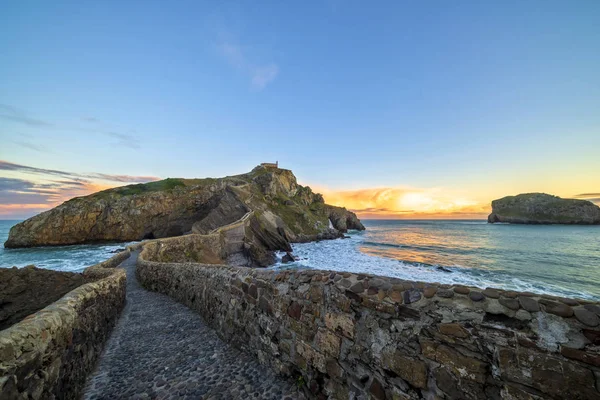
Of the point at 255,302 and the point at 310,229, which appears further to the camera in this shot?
the point at 310,229

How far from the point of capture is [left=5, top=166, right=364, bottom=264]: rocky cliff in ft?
169

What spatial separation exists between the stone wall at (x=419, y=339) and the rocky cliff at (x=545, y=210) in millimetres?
180159

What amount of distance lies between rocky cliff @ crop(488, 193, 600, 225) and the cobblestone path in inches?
7100

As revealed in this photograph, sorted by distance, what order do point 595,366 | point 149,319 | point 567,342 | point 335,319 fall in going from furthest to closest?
point 149,319, point 335,319, point 567,342, point 595,366

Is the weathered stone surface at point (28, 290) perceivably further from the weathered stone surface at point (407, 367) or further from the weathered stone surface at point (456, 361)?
the weathered stone surface at point (456, 361)

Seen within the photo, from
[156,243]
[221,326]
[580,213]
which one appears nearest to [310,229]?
[156,243]

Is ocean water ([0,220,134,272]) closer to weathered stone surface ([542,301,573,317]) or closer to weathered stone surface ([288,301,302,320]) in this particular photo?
weathered stone surface ([288,301,302,320])

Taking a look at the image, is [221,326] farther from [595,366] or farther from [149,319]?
[595,366]

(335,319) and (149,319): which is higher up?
(335,319)

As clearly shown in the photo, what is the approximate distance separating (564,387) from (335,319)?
2.67 meters

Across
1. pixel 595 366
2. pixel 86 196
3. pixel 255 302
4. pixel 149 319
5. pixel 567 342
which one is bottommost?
pixel 149 319

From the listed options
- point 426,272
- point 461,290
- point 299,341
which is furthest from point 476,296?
point 426,272

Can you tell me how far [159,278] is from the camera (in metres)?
13.4

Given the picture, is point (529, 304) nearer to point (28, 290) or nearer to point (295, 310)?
point (295, 310)
